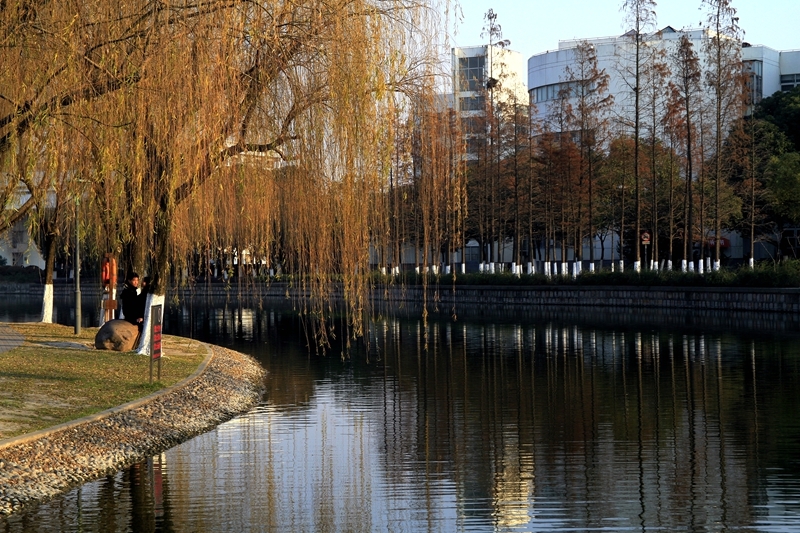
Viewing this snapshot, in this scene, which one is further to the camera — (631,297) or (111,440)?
(631,297)

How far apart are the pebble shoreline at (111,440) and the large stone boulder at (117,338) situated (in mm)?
4386

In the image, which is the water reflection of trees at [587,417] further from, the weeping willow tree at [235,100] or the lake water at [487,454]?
the weeping willow tree at [235,100]

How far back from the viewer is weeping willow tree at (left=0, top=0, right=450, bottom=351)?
44.5 feet

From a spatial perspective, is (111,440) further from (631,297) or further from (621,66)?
(621,66)

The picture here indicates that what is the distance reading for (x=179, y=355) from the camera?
24.4 meters

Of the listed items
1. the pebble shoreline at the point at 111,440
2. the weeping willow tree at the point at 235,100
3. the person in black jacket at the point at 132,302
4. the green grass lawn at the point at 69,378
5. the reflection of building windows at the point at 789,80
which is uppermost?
the reflection of building windows at the point at 789,80

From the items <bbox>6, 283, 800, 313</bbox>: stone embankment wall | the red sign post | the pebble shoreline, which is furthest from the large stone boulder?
<bbox>6, 283, 800, 313</bbox>: stone embankment wall

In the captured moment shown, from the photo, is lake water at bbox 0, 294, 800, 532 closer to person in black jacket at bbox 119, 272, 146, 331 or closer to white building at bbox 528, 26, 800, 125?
person in black jacket at bbox 119, 272, 146, 331

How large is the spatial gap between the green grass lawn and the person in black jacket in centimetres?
106

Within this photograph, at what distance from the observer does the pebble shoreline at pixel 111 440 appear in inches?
451

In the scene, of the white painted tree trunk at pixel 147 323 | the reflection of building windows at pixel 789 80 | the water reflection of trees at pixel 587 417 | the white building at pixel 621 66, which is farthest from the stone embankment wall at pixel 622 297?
the reflection of building windows at pixel 789 80

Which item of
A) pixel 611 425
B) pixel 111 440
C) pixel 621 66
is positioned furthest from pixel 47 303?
pixel 621 66

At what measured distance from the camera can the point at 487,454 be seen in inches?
544

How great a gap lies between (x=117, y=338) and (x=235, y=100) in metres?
10.3
